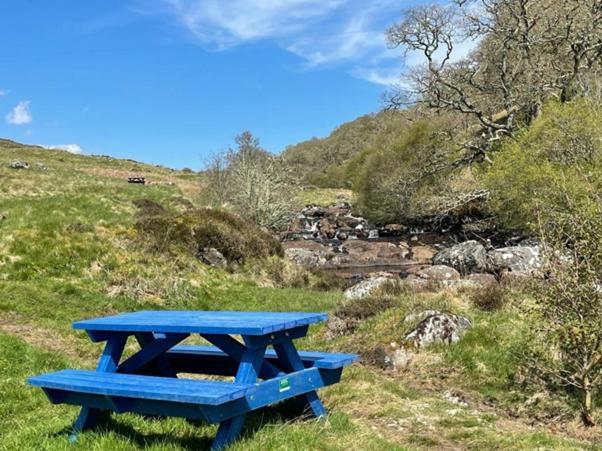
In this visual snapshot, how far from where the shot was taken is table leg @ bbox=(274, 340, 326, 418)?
5.36m

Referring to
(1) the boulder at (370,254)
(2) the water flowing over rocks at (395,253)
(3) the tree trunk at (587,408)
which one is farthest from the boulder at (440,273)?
(3) the tree trunk at (587,408)

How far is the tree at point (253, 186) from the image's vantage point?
102ft

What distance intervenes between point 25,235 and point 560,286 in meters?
13.3

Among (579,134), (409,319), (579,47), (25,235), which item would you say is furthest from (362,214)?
(409,319)

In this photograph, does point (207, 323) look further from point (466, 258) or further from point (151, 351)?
point (466, 258)

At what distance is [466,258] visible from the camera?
83.0 feet

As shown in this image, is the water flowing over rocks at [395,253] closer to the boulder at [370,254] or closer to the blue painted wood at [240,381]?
the boulder at [370,254]

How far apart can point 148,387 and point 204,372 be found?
2034mm

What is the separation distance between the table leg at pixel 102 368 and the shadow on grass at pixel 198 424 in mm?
90

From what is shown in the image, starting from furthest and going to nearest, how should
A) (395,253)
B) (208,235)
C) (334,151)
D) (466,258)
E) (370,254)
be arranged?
(334,151), (370,254), (395,253), (466,258), (208,235)

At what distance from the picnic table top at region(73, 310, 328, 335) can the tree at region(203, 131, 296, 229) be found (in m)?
24.1

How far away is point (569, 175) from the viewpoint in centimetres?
2264

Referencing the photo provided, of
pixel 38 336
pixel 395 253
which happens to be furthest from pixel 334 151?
pixel 38 336

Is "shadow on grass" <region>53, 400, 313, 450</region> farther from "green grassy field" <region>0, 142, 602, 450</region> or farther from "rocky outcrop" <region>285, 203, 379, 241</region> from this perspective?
"rocky outcrop" <region>285, 203, 379, 241</region>
